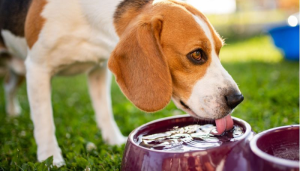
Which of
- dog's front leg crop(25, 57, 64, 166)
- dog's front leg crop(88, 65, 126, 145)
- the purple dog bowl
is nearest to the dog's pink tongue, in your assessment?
the purple dog bowl

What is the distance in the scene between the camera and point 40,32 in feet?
9.81

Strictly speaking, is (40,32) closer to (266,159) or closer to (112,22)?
(112,22)

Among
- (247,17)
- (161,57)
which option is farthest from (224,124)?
(247,17)

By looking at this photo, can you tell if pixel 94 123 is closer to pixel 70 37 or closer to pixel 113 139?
pixel 113 139

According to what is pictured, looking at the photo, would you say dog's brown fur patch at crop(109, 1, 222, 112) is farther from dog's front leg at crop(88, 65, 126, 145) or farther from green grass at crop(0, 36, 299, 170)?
dog's front leg at crop(88, 65, 126, 145)

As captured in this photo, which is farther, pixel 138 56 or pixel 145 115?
pixel 145 115

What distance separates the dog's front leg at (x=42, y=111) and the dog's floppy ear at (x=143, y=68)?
86 cm

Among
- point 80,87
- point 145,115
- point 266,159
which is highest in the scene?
point 266,159

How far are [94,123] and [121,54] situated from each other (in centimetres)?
210

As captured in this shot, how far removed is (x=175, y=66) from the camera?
2.52m

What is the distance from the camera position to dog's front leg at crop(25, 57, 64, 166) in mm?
2998

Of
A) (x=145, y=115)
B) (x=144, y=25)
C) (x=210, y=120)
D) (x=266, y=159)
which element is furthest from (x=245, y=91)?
(x=266, y=159)

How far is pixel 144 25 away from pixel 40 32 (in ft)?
3.21

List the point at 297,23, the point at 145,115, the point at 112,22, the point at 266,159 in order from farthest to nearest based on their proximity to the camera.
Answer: the point at 297,23 < the point at 145,115 < the point at 112,22 < the point at 266,159
